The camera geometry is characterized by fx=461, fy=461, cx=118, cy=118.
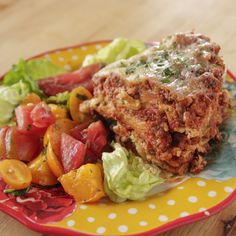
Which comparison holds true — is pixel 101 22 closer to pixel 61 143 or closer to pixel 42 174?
pixel 61 143

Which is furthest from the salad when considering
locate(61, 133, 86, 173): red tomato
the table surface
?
the table surface

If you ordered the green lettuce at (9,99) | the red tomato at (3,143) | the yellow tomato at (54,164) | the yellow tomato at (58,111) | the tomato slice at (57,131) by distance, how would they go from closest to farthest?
1. the yellow tomato at (54,164)
2. the tomato slice at (57,131)
3. the red tomato at (3,143)
4. the yellow tomato at (58,111)
5. the green lettuce at (9,99)

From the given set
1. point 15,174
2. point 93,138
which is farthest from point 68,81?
point 15,174

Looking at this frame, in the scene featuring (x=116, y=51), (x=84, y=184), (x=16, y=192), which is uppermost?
(x=116, y=51)

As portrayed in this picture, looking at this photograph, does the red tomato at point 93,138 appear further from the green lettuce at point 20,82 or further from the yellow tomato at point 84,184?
the green lettuce at point 20,82

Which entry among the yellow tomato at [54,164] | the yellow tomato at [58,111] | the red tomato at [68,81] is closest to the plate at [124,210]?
the yellow tomato at [54,164]

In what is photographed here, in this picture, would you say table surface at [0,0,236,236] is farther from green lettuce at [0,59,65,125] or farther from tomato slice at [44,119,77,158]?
tomato slice at [44,119,77,158]
